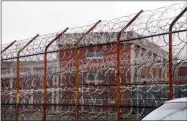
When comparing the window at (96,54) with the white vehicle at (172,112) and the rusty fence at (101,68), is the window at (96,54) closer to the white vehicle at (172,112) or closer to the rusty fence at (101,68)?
the rusty fence at (101,68)

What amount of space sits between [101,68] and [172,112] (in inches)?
209

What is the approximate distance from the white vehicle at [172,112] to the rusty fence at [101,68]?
1465 millimetres

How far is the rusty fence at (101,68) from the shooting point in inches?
316

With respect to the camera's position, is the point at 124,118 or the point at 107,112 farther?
the point at 107,112

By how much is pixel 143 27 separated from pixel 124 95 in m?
4.54

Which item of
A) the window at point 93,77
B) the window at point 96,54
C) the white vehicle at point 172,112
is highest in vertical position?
the window at point 96,54

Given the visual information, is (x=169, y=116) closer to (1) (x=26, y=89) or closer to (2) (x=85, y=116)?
(2) (x=85, y=116)

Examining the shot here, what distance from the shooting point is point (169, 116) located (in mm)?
5570

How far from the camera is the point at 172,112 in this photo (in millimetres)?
5605

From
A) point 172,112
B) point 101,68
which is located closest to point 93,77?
point 101,68

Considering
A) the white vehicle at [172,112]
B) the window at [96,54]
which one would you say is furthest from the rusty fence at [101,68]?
the white vehicle at [172,112]

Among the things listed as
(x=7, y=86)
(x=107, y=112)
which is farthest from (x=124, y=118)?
(x=7, y=86)

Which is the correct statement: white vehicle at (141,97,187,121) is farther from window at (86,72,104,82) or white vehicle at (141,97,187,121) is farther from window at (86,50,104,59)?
window at (86,72,104,82)

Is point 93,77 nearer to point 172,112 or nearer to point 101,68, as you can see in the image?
point 101,68
